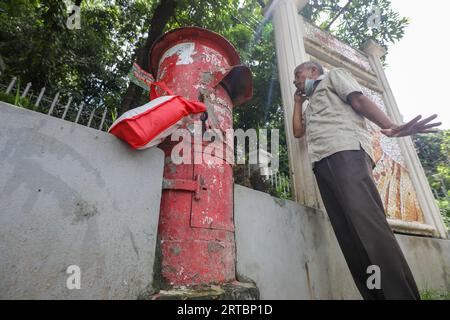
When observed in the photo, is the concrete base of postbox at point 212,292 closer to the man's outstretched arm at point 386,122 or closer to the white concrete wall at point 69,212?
the white concrete wall at point 69,212

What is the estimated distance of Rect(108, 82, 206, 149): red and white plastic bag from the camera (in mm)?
1306

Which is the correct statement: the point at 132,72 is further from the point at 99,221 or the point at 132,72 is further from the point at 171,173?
the point at 99,221

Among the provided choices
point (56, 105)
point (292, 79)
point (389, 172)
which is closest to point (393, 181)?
point (389, 172)

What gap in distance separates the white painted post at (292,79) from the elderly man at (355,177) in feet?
2.09

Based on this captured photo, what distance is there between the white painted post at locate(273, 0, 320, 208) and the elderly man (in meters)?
0.64

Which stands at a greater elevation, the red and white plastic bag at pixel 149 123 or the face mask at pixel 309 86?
the face mask at pixel 309 86

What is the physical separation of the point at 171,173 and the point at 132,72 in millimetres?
899

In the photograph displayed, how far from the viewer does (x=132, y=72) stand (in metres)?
1.92

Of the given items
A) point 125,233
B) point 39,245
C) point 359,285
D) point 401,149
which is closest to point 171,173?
point 125,233

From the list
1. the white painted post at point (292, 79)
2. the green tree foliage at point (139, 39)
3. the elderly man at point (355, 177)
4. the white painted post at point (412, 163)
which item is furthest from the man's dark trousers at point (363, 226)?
the green tree foliage at point (139, 39)

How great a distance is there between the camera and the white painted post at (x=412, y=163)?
3518 mm

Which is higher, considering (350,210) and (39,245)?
(350,210)

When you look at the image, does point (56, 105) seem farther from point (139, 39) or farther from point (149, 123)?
point (139, 39)

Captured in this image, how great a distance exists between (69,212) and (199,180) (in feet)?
2.39
